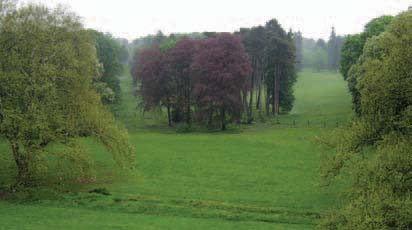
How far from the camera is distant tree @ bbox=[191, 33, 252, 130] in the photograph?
219 feet

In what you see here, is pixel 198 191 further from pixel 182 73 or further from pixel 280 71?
pixel 280 71

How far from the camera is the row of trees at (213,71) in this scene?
67.3m

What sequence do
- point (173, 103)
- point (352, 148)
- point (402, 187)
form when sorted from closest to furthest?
point (402, 187)
point (352, 148)
point (173, 103)

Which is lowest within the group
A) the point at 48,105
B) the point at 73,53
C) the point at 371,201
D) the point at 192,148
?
the point at 192,148

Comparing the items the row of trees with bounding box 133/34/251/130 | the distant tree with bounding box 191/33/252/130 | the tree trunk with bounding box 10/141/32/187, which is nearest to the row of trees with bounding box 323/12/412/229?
the tree trunk with bounding box 10/141/32/187

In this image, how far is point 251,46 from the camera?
279 feet

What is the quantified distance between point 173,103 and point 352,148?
170 ft

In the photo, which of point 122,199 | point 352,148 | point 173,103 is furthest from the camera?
point 173,103

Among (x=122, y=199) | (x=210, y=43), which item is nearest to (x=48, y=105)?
(x=122, y=199)

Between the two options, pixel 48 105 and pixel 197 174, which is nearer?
pixel 48 105

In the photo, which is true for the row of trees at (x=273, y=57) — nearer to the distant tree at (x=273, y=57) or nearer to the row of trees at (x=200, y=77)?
the distant tree at (x=273, y=57)

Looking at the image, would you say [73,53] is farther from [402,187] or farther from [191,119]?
[191,119]

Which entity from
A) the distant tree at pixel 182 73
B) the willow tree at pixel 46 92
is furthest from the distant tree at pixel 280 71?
the willow tree at pixel 46 92

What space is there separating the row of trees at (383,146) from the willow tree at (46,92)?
1834cm
